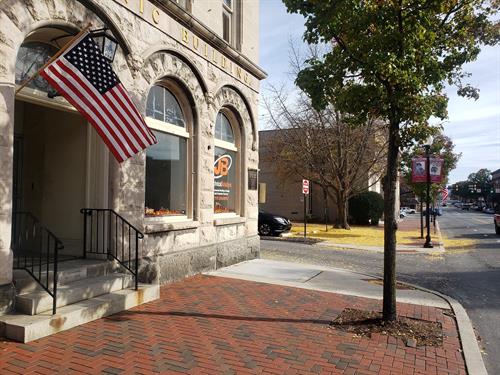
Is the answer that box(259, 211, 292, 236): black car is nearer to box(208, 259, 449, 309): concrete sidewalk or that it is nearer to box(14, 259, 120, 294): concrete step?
box(208, 259, 449, 309): concrete sidewalk

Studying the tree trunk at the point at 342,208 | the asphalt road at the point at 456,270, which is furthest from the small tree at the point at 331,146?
the asphalt road at the point at 456,270

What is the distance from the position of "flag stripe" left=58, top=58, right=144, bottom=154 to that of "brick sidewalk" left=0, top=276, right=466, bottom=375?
2450 mm

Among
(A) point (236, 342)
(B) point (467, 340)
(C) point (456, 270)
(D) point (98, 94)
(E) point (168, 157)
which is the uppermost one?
(D) point (98, 94)

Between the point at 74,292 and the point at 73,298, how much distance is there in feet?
0.26

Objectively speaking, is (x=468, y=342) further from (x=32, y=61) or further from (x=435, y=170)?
(x=435, y=170)

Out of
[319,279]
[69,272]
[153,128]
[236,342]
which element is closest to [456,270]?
[319,279]

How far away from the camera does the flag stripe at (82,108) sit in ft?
17.8

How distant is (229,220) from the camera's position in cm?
1135

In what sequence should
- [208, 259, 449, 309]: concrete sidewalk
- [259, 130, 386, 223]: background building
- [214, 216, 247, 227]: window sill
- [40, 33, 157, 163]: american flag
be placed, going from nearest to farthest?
[40, 33, 157, 163]: american flag
[208, 259, 449, 309]: concrete sidewalk
[214, 216, 247, 227]: window sill
[259, 130, 386, 223]: background building

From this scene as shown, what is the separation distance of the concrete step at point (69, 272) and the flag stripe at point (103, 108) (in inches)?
79.1

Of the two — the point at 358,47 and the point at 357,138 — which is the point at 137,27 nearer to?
the point at 358,47

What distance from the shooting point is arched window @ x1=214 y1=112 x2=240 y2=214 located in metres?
11.4

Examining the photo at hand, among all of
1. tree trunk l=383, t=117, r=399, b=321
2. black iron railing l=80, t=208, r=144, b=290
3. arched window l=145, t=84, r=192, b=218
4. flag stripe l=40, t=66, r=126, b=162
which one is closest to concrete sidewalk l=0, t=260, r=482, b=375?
tree trunk l=383, t=117, r=399, b=321

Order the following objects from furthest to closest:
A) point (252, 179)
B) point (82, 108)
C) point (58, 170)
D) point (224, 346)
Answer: point (252, 179) → point (58, 170) → point (82, 108) → point (224, 346)
